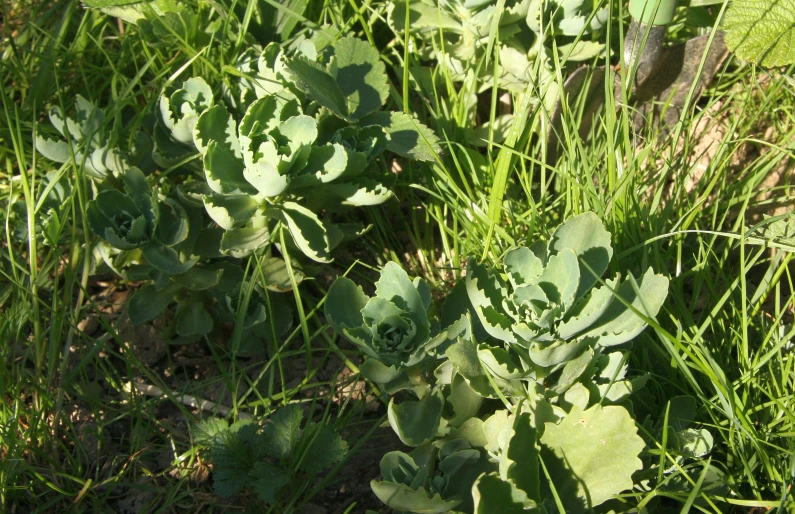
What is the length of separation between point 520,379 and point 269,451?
48cm

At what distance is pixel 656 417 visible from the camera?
4.67ft

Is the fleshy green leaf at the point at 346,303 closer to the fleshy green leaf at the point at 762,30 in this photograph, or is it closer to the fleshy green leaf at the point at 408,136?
the fleshy green leaf at the point at 408,136

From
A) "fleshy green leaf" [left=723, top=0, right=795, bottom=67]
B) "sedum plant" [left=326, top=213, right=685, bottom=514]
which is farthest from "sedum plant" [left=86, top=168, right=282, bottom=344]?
"fleshy green leaf" [left=723, top=0, right=795, bottom=67]

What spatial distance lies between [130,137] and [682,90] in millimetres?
1384

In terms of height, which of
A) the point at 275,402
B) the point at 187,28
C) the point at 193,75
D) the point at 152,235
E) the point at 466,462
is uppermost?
the point at 187,28

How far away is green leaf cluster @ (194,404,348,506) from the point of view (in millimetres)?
1375

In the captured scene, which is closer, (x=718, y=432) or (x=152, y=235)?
(x=718, y=432)

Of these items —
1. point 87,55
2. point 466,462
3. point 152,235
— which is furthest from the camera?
point 87,55

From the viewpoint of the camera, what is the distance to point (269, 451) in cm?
141

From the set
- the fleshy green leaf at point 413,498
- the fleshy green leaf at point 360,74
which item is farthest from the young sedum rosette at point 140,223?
the fleshy green leaf at point 413,498

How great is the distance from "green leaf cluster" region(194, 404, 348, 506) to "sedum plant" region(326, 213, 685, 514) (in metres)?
0.16

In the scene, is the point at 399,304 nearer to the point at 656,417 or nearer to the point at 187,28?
the point at 656,417

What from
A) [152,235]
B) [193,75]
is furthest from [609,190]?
[193,75]

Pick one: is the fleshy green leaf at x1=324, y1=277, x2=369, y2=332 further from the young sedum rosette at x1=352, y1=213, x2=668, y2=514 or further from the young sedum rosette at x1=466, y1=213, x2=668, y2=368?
the young sedum rosette at x1=466, y1=213, x2=668, y2=368
